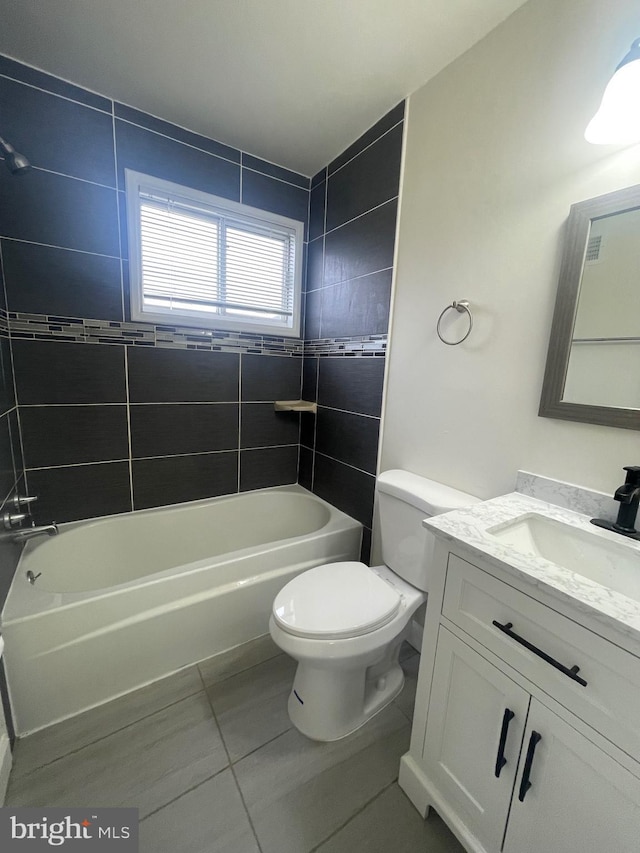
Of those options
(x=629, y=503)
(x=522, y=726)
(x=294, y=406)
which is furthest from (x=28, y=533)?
(x=629, y=503)

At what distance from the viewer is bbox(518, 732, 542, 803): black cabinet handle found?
706 millimetres

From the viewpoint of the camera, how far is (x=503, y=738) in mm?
761

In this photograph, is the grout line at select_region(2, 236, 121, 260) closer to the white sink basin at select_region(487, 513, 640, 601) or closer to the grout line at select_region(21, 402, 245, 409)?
the grout line at select_region(21, 402, 245, 409)

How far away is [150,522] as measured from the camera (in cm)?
192

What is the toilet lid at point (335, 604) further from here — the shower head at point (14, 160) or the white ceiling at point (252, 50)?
the white ceiling at point (252, 50)

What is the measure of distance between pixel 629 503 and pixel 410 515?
0.69 meters

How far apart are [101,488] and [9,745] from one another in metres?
1.02

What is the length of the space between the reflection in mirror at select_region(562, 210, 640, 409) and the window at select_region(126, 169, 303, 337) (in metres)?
1.60

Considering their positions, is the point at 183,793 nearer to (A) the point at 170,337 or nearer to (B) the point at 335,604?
(B) the point at 335,604

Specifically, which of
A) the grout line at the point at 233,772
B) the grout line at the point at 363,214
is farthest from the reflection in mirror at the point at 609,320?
the grout line at the point at 233,772

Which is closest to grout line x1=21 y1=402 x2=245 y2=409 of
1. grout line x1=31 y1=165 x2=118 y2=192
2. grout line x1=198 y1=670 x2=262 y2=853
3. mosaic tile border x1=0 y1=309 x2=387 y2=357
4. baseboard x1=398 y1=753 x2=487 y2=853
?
mosaic tile border x1=0 y1=309 x2=387 y2=357

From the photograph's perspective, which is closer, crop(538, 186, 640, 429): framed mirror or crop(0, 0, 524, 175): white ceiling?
crop(538, 186, 640, 429): framed mirror

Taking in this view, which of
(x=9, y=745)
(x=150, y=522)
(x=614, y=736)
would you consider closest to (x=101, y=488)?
(x=150, y=522)

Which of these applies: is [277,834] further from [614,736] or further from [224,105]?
[224,105]
